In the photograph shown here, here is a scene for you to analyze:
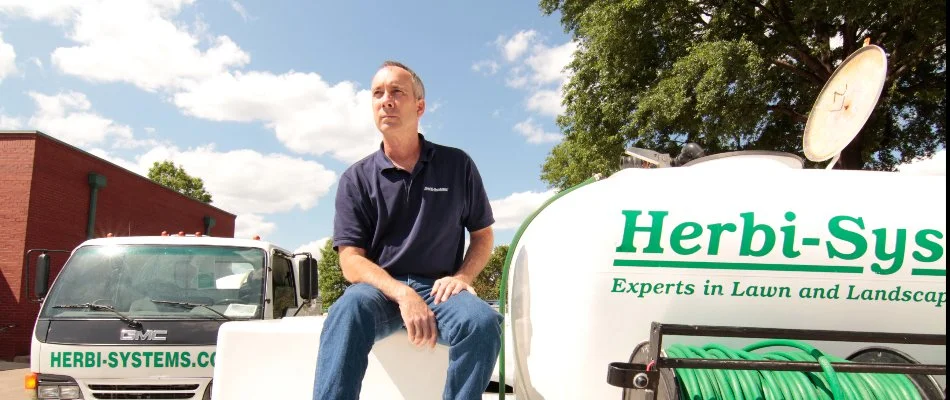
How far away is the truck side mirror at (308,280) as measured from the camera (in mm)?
5301

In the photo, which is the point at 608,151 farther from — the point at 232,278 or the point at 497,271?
the point at 497,271

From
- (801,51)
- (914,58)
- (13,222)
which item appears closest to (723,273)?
(801,51)

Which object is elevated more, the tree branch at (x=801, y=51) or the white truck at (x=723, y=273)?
the tree branch at (x=801, y=51)

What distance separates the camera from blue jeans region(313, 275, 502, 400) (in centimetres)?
201

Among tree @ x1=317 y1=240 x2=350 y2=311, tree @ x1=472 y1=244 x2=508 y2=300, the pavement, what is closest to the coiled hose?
the pavement

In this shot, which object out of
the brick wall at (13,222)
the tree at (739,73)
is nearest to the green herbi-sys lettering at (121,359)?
the tree at (739,73)

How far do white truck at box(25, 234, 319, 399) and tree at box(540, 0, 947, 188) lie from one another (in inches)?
326

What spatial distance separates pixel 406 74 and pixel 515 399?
1.47 metres

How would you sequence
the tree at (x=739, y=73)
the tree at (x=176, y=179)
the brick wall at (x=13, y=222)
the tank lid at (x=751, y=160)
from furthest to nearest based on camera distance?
1. the tree at (x=176, y=179)
2. the brick wall at (x=13, y=222)
3. the tree at (x=739, y=73)
4. the tank lid at (x=751, y=160)

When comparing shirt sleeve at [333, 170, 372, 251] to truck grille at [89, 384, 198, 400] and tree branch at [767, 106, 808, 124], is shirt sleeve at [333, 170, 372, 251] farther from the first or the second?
tree branch at [767, 106, 808, 124]

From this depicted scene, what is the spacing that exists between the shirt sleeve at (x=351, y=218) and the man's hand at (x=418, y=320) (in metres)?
0.41

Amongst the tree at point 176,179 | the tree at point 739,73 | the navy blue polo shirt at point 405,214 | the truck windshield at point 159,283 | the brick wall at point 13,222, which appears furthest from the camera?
the tree at point 176,179

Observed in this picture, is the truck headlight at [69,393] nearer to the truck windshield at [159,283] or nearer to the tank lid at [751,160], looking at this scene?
the truck windshield at [159,283]

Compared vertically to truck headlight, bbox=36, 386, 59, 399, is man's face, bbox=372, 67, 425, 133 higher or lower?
higher
